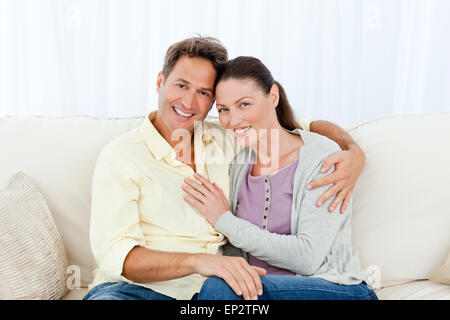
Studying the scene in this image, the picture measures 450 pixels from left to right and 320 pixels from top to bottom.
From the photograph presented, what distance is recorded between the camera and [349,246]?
1350 mm

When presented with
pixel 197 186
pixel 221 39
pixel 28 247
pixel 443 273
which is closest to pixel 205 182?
pixel 197 186

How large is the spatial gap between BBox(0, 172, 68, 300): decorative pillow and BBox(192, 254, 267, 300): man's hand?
0.44 metres

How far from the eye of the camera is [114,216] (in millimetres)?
1214

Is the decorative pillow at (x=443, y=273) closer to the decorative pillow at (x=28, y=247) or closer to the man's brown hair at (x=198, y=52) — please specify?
the man's brown hair at (x=198, y=52)

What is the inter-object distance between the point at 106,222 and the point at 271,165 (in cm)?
49

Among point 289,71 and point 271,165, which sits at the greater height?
point 289,71

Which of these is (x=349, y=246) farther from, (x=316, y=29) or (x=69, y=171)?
(x=316, y=29)

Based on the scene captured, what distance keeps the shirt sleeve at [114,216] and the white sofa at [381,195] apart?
9.6 inches

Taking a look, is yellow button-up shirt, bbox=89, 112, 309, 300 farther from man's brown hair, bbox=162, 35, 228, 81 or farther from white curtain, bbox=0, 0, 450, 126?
white curtain, bbox=0, 0, 450, 126

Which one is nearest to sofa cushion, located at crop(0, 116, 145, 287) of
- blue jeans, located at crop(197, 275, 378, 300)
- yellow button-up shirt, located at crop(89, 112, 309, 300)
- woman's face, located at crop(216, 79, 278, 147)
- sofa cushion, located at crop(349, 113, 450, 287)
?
yellow button-up shirt, located at crop(89, 112, 309, 300)

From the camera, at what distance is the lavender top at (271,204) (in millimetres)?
1339

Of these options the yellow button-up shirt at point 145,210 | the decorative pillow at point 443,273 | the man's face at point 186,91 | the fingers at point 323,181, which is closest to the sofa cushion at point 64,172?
the yellow button-up shirt at point 145,210

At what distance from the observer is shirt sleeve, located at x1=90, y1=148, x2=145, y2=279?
3.87 ft
